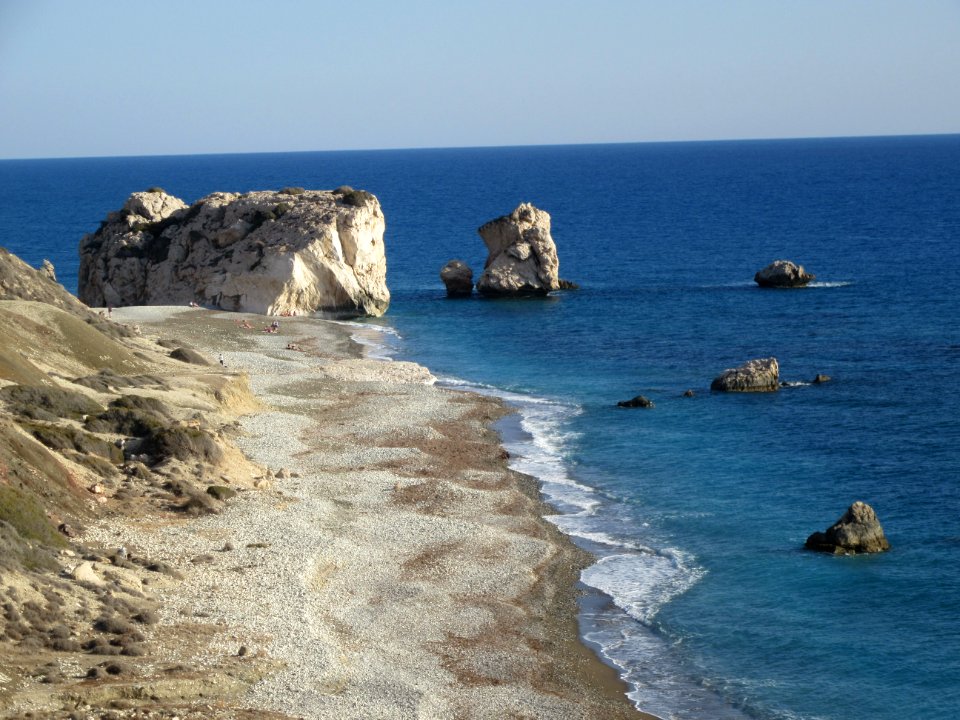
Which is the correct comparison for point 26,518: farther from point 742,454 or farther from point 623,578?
point 742,454

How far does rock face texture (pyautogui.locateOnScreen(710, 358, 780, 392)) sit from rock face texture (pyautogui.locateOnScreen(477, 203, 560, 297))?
116 feet

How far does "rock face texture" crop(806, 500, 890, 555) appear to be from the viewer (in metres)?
36.2

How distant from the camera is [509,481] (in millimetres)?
44375

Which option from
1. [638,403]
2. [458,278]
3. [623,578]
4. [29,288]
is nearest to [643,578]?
[623,578]

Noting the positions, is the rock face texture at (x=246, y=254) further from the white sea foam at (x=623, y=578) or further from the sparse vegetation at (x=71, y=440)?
the sparse vegetation at (x=71, y=440)

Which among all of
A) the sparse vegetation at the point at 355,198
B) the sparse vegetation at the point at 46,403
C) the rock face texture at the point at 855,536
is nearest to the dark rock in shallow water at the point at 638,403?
the rock face texture at the point at 855,536

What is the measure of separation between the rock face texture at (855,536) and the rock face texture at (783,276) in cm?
5719

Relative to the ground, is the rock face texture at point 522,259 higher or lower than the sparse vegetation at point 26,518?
higher

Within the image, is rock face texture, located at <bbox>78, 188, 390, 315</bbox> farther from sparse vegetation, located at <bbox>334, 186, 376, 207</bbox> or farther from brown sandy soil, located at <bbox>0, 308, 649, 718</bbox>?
brown sandy soil, located at <bbox>0, 308, 649, 718</bbox>

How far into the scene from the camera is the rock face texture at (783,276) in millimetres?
91625

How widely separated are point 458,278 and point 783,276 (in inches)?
1016

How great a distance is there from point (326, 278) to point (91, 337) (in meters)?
30.0

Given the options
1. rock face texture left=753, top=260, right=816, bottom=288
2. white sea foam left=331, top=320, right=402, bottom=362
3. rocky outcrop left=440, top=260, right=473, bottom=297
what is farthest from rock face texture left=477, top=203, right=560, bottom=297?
rock face texture left=753, top=260, right=816, bottom=288

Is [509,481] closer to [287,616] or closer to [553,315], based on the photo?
[287,616]
